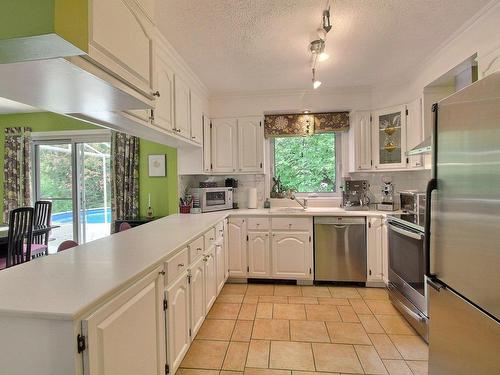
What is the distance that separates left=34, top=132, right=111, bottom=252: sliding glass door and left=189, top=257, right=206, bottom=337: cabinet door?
258cm

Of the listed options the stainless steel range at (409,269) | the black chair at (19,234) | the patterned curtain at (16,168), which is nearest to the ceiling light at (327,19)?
the stainless steel range at (409,269)

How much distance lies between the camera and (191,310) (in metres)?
2.00

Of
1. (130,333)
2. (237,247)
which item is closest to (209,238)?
(237,247)

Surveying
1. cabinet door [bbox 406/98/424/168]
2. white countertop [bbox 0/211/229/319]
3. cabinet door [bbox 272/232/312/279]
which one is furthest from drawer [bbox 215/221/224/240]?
cabinet door [bbox 406/98/424/168]

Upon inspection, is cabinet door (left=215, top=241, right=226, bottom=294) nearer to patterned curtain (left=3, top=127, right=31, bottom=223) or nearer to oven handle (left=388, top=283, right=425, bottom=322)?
oven handle (left=388, top=283, right=425, bottom=322)

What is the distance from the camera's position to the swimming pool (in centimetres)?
423

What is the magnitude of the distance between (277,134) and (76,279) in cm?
312

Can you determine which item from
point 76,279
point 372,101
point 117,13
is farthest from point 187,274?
point 372,101

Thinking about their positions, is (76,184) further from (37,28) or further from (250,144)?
(37,28)

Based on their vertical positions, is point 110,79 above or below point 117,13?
below

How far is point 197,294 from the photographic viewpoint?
2.15m

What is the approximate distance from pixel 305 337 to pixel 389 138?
2507 millimetres

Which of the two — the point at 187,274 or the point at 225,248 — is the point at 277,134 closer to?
the point at 225,248

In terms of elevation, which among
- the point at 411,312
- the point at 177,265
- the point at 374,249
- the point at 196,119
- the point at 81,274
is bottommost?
the point at 411,312
